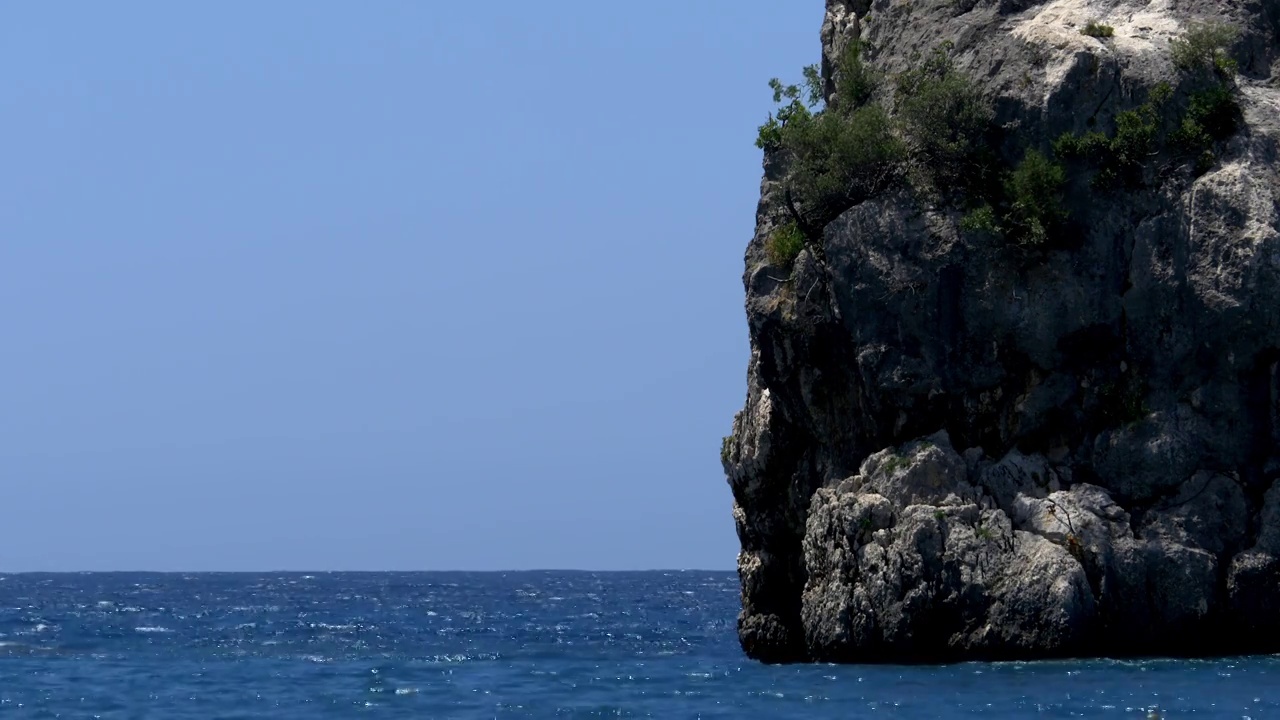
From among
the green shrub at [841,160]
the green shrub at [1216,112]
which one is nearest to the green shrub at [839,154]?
the green shrub at [841,160]

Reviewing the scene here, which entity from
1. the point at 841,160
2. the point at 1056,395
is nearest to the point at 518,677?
the point at 1056,395

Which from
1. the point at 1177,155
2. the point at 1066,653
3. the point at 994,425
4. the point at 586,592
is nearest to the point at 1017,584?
the point at 1066,653

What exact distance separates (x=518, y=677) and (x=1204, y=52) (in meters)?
19.6

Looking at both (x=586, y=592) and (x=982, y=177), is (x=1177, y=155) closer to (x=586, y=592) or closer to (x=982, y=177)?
(x=982, y=177)

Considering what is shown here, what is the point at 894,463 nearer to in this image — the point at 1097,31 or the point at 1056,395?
the point at 1056,395

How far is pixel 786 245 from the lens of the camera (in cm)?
3978

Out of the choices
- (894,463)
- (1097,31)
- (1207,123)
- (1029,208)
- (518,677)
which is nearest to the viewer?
(894,463)

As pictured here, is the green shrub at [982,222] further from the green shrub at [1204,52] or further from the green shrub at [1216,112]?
the green shrub at [1204,52]

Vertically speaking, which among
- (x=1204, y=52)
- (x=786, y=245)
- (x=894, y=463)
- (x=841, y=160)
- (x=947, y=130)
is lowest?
(x=894, y=463)

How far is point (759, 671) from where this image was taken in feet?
120

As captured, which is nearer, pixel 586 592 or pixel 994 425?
pixel 994 425

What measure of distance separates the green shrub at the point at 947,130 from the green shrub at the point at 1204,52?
4122mm

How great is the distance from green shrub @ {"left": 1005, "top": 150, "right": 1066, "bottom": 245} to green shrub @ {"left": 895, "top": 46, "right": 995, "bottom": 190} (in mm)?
1452

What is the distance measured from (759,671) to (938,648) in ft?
12.7
